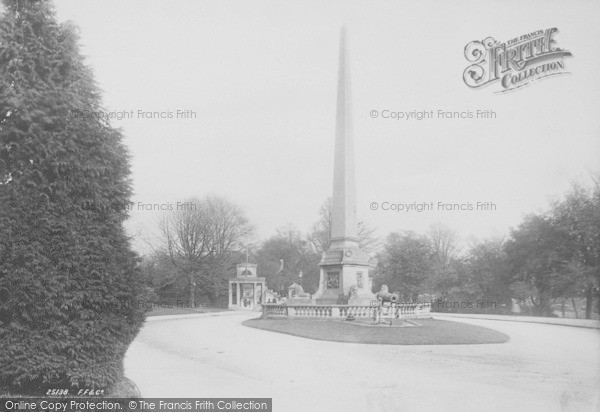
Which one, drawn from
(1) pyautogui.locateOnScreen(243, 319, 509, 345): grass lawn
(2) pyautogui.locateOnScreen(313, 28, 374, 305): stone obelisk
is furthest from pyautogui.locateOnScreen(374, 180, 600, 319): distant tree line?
(2) pyautogui.locateOnScreen(313, 28, 374, 305): stone obelisk

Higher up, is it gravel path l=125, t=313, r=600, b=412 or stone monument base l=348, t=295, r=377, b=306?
stone monument base l=348, t=295, r=377, b=306

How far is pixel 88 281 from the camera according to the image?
707 cm

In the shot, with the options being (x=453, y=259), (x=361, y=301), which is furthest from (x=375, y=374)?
(x=453, y=259)

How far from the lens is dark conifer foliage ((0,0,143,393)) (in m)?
6.86

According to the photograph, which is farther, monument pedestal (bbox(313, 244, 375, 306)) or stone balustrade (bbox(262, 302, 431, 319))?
monument pedestal (bbox(313, 244, 375, 306))

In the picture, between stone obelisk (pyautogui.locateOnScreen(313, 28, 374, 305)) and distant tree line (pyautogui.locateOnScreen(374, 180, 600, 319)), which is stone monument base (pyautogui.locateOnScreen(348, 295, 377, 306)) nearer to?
stone obelisk (pyautogui.locateOnScreen(313, 28, 374, 305))

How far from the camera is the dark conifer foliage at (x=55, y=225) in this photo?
686cm

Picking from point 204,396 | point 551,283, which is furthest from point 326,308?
point 204,396

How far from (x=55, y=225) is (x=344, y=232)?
714 inches

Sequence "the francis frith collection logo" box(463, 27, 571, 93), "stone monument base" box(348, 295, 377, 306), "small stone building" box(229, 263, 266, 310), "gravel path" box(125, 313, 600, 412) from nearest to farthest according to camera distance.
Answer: "gravel path" box(125, 313, 600, 412), "the francis frith collection logo" box(463, 27, 571, 93), "stone monument base" box(348, 295, 377, 306), "small stone building" box(229, 263, 266, 310)

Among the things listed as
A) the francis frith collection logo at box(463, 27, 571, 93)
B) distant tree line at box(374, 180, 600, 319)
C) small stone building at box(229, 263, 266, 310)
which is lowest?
small stone building at box(229, 263, 266, 310)

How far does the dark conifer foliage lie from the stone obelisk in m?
16.3

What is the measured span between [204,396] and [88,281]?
8.37 ft

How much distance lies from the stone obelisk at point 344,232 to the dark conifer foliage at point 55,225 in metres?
16.3
